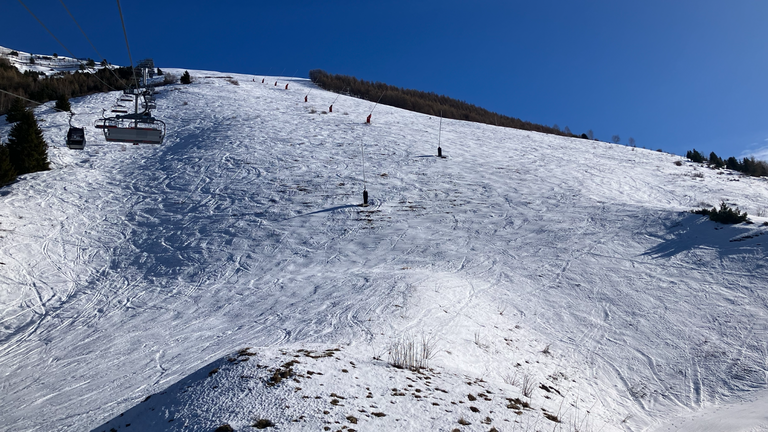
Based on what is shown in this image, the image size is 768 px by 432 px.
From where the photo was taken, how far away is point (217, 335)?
10516 mm

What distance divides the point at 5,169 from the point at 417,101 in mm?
43469

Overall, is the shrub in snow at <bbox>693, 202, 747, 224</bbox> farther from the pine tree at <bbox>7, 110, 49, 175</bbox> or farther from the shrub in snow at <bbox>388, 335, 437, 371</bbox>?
the pine tree at <bbox>7, 110, 49, 175</bbox>

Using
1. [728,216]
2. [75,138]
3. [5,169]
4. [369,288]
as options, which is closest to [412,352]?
[369,288]

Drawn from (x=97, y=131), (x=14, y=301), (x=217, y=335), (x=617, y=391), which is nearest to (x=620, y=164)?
(x=617, y=391)

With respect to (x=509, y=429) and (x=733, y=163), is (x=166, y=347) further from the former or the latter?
(x=733, y=163)

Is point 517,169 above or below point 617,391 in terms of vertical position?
above

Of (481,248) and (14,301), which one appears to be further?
(481,248)

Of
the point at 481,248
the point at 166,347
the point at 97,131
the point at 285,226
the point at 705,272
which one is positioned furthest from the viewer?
the point at 97,131

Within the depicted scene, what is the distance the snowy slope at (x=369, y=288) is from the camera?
6.87 meters

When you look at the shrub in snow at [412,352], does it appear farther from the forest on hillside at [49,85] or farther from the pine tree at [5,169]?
the forest on hillside at [49,85]

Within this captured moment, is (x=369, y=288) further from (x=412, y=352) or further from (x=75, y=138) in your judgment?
(x=75, y=138)

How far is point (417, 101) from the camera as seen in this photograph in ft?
185

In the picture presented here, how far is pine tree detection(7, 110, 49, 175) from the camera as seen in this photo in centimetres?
2216

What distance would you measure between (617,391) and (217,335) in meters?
8.45
